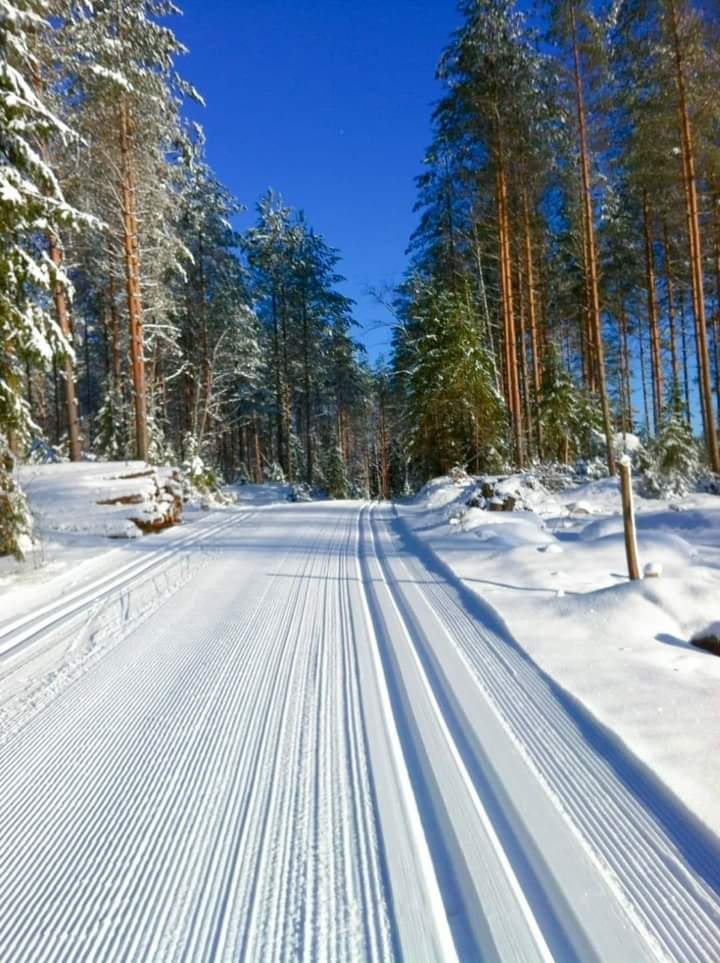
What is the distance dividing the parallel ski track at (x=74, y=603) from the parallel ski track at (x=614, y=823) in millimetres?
3133

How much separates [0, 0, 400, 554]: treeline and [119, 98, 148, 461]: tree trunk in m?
0.05

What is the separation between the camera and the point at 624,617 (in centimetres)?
359

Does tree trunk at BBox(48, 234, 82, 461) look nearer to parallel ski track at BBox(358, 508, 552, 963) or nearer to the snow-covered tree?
the snow-covered tree

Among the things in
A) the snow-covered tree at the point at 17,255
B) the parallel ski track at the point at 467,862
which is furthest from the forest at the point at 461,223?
the parallel ski track at the point at 467,862

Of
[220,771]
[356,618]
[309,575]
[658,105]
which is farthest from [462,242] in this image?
[220,771]

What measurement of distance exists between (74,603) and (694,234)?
13.4 m

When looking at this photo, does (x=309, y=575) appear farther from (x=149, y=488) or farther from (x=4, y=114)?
(x=4, y=114)

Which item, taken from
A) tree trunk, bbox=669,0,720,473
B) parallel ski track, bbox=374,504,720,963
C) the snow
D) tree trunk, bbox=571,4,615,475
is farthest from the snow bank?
tree trunk, bbox=669,0,720,473

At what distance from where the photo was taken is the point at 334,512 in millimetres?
12305

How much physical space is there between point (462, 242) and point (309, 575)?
16871mm

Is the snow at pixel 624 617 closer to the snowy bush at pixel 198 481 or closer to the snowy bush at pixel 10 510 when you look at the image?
the snowy bush at pixel 10 510

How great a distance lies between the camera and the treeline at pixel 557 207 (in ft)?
36.4

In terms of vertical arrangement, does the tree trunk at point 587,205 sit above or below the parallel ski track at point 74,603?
above

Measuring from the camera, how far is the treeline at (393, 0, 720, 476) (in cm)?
1109
